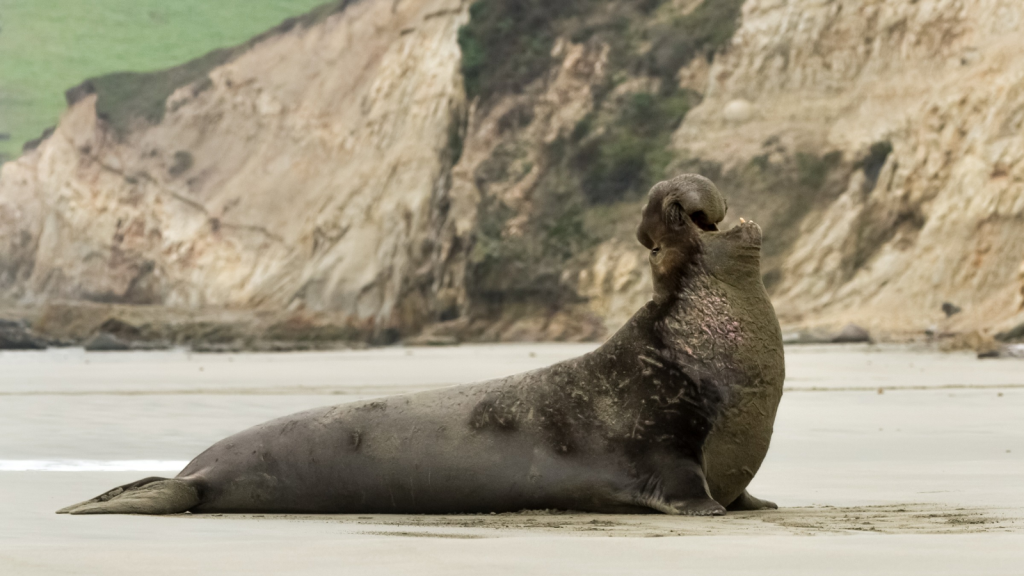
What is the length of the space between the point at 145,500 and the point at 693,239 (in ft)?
8.30

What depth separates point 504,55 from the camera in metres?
51.0

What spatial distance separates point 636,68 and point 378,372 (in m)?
28.7

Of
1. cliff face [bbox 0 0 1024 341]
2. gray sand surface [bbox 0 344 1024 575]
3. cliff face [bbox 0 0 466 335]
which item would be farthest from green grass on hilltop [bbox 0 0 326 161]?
gray sand surface [bbox 0 344 1024 575]

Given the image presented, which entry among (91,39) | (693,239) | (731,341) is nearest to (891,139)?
(693,239)

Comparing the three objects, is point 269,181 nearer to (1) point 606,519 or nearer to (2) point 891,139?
(2) point 891,139

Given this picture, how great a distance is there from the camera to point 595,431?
5230 mm

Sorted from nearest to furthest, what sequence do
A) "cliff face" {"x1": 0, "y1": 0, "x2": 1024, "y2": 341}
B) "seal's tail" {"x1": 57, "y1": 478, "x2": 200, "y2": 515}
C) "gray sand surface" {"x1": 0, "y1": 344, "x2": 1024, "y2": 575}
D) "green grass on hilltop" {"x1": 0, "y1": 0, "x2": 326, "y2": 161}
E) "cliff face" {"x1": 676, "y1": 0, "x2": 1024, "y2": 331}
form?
"gray sand surface" {"x1": 0, "y1": 344, "x2": 1024, "y2": 575}, "seal's tail" {"x1": 57, "y1": 478, "x2": 200, "y2": 515}, "cliff face" {"x1": 676, "y1": 0, "x2": 1024, "y2": 331}, "cliff face" {"x1": 0, "y1": 0, "x2": 1024, "y2": 341}, "green grass on hilltop" {"x1": 0, "y1": 0, "x2": 326, "y2": 161}

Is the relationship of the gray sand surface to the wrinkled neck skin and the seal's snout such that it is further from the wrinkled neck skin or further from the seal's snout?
the seal's snout

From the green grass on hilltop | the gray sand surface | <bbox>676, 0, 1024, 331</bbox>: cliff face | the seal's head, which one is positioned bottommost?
the gray sand surface

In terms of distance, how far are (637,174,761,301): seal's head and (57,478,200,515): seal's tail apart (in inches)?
85.8

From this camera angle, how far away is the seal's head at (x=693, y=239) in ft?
18.0

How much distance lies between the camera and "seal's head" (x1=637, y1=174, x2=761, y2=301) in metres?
5.50

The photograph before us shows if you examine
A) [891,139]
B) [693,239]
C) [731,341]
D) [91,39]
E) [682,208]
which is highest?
[91,39]

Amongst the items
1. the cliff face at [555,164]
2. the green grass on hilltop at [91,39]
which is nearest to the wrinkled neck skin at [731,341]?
the cliff face at [555,164]
